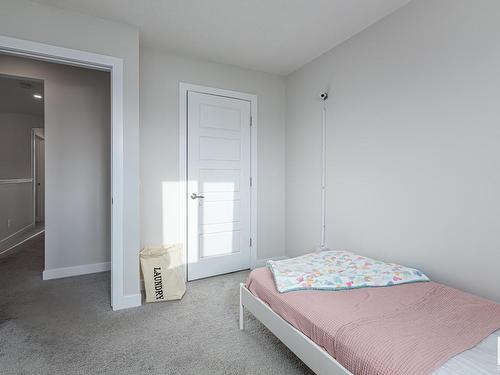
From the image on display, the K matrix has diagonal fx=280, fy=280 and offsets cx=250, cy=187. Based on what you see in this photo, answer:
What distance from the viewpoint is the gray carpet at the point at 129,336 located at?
171 centimetres

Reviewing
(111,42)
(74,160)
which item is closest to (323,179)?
(111,42)

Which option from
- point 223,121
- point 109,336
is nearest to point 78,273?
point 109,336

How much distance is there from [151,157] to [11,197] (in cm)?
384

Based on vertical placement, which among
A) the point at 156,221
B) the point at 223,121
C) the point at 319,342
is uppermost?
the point at 223,121

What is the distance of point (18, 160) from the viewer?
19.2 ft

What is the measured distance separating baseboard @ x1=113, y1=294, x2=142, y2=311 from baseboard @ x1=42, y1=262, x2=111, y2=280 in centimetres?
123

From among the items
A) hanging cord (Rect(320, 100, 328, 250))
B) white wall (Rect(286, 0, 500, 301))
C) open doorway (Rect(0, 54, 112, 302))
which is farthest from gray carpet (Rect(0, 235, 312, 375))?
white wall (Rect(286, 0, 500, 301))

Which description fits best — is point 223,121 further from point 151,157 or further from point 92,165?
point 92,165

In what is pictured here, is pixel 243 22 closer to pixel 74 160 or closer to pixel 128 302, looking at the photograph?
pixel 74 160

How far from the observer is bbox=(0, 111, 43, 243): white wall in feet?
17.1

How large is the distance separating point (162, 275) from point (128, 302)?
1.16 feet

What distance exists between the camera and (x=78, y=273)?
3.33 metres

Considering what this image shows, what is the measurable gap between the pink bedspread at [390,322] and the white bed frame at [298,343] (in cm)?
3

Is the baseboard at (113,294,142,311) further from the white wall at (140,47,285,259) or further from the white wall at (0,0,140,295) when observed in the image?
the white wall at (140,47,285,259)
